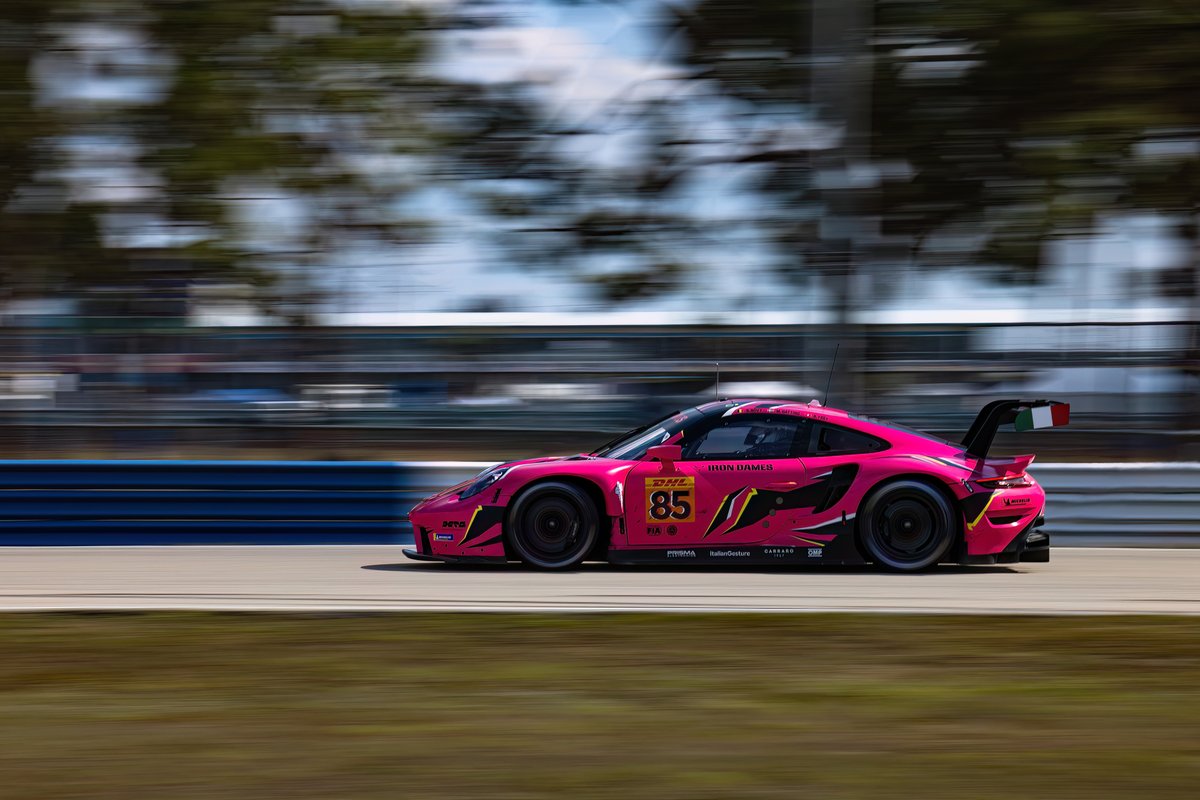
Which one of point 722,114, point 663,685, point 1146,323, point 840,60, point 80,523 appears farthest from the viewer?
point 722,114

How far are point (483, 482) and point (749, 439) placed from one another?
5.55 ft

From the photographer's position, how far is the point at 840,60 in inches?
468

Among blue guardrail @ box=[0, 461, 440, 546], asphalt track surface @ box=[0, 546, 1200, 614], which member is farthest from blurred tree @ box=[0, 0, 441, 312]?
asphalt track surface @ box=[0, 546, 1200, 614]

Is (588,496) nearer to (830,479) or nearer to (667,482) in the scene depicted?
(667,482)

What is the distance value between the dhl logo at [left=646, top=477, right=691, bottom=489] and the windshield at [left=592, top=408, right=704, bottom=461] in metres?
0.22

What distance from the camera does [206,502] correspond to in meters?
10.8

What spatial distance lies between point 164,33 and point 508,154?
4055 millimetres

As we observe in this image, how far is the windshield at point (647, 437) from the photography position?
9109 mm

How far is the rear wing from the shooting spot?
8.88 meters

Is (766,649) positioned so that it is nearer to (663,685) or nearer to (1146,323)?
(663,685)

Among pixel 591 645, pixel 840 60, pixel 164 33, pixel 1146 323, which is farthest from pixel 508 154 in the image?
pixel 591 645

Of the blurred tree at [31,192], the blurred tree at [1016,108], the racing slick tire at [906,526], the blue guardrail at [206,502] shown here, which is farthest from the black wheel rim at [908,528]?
the blurred tree at [31,192]

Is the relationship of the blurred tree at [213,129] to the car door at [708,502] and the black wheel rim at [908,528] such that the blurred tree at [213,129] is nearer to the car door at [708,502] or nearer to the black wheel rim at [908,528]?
the car door at [708,502]

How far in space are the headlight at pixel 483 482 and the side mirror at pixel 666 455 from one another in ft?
3.06
